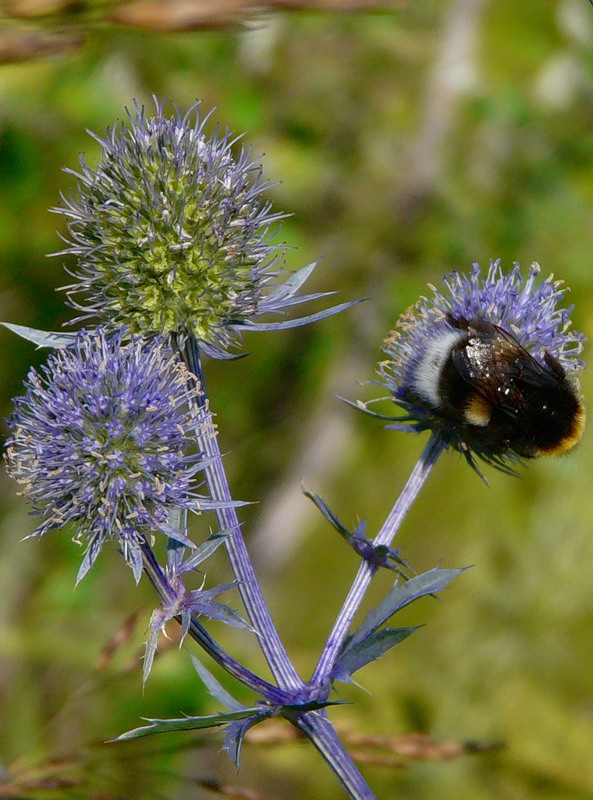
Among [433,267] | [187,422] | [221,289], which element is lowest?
[187,422]

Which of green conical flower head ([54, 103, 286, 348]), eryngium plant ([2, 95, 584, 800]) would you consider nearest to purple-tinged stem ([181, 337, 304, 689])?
eryngium plant ([2, 95, 584, 800])

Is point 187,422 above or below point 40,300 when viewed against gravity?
below

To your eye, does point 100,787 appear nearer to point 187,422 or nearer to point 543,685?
point 187,422

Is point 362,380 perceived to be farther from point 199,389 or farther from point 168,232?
point 199,389

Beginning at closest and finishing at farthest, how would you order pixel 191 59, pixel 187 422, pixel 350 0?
pixel 350 0
pixel 187 422
pixel 191 59

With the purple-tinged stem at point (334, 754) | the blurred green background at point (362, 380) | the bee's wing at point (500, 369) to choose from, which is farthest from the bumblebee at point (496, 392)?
the blurred green background at point (362, 380)

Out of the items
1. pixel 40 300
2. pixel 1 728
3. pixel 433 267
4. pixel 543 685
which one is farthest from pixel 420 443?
pixel 1 728

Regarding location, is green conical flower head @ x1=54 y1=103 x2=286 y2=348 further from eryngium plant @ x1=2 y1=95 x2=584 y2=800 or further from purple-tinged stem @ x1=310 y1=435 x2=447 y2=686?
purple-tinged stem @ x1=310 y1=435 x2=447 y2=686

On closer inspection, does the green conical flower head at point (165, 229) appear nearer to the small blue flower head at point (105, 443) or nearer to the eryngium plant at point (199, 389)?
the eryngium plant at point (199, 389)
